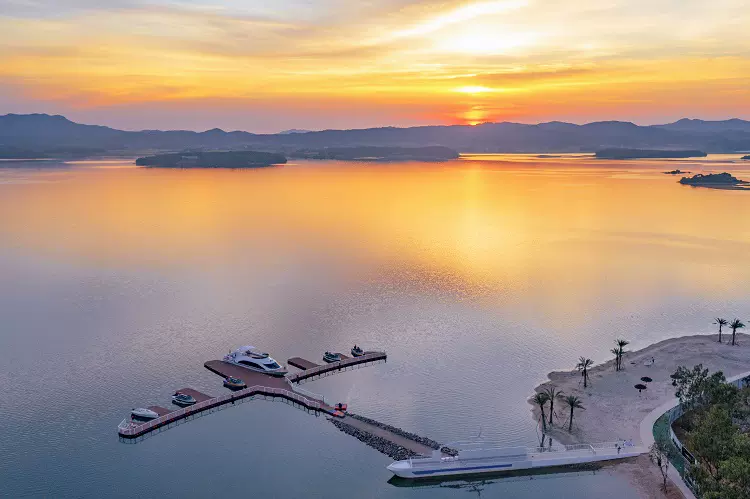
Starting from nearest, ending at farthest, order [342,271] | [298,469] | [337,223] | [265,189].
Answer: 1. [298,469]
2. [342,271]
3. [337,223]
4. [265,189]

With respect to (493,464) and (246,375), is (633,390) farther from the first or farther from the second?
(246,375)

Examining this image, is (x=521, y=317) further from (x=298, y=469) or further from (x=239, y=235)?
(x=239, y=235)

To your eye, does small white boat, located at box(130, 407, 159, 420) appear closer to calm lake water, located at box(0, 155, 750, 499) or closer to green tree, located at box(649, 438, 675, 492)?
calm lake water, located at box(0, 155, 750, 499)

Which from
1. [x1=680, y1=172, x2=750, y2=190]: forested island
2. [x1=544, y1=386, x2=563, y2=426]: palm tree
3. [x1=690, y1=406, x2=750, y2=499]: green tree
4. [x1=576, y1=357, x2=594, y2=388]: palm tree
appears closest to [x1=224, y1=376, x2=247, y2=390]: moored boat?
[x1=544, y1=386, x2=563, y2=426]: palm tree

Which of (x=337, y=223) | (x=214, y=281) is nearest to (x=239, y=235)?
(x=337, y=223)

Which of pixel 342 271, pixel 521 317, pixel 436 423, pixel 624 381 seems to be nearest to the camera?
pixel 436 423

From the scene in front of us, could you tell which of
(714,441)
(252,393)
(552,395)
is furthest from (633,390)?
(252,393)
